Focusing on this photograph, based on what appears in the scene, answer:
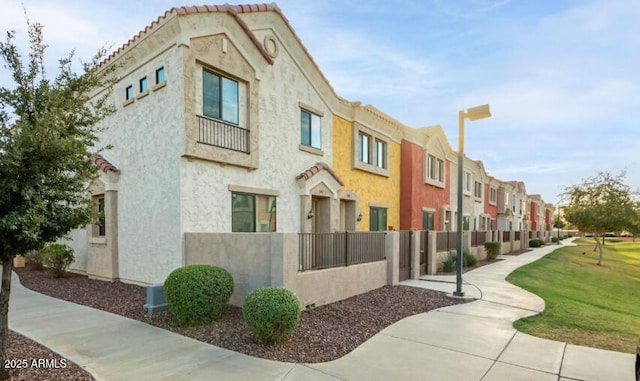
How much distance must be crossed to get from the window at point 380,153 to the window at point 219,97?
30.2 feet

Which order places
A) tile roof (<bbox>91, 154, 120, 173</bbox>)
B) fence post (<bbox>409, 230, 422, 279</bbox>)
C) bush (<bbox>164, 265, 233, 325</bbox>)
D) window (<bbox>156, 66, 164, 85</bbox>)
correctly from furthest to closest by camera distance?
fence post (<bbox>409, 230, 422, 279</bbox>) → tile roof (<bbox>91, 154, 120, 173</bbox>) → window (<bbox>156, 66, 164, 85</bbox>) → bush (<bbox>164, 265, 233, 325</bbox>)

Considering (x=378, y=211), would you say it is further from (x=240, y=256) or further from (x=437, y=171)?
(x=240, y=256)

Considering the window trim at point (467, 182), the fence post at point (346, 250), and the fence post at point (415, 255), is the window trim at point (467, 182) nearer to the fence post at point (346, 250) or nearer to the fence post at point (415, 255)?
the fence post at point (415, 255)

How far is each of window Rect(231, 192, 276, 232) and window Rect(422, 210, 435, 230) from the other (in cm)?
1229

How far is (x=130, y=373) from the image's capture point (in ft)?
16.4

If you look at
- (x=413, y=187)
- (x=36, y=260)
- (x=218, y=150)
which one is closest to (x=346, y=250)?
(x=218, y=150)

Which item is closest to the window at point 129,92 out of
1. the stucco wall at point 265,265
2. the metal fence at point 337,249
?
the stucco wall at point 265,265

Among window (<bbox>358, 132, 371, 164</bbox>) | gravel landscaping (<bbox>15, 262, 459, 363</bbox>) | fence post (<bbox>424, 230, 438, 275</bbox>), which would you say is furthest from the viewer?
window (<bbox>358, 132, 371, 164</bbox>)

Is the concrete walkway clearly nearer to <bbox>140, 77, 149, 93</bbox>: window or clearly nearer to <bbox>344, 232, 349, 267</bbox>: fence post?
<bbox>344, 232, 349, 267</bbox>: fence post

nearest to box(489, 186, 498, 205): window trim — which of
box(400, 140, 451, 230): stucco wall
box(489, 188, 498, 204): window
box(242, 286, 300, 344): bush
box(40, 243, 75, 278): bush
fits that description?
box(489, 188, 498, 204): window

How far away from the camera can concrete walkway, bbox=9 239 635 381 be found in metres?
5.06

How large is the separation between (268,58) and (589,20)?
32.2 feet

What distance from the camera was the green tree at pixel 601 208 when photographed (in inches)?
1101

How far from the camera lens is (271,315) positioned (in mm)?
5906
